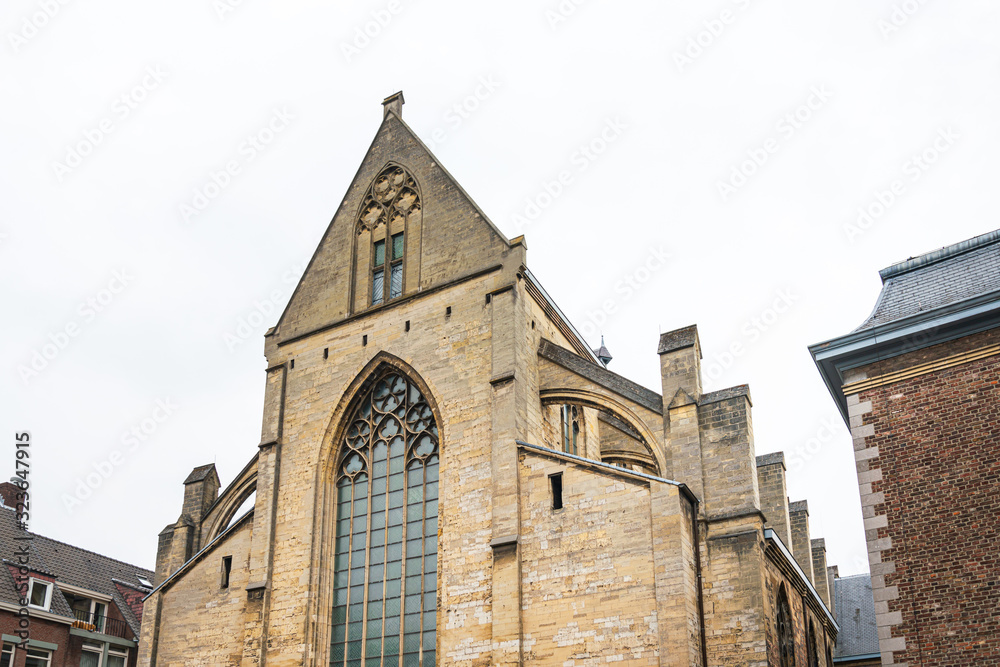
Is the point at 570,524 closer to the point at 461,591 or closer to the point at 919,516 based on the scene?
the point at 461,591

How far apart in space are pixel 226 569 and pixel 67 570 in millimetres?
8175

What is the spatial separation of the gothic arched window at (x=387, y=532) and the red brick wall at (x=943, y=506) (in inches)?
356

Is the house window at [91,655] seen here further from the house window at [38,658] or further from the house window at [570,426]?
the house window at [570,426]

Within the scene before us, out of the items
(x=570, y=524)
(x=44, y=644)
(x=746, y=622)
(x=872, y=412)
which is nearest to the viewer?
(x=872, y=412)

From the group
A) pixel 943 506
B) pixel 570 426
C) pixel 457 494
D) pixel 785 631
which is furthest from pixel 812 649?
pixel 943 506

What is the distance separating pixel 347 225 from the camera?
76.0ft

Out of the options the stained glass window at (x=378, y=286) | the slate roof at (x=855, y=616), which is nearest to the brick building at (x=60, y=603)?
the stained glass window at (x=378, y=286)

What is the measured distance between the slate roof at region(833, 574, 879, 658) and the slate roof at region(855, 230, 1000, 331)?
15339 millimetres

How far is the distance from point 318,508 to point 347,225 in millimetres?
6974

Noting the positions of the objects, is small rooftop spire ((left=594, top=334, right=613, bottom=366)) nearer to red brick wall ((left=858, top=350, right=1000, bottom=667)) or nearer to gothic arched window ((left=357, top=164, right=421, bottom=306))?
gothic arched window ((left=357, top=164, right=421, bottom=306))

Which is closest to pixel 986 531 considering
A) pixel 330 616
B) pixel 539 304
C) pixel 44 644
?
pixel 539 304

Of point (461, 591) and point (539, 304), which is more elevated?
point (539, 304)

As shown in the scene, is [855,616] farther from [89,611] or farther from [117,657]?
[89,611]

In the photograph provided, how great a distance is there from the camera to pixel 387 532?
19359 mm
